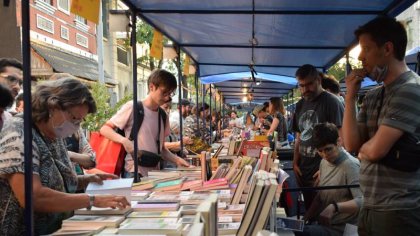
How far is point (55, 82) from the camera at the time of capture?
8.11ft

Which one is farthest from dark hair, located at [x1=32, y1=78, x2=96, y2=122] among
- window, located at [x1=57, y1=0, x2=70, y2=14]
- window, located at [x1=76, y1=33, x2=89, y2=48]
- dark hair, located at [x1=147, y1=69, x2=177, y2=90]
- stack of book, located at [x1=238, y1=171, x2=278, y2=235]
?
window, located at [x1=76, y1=33, x2=89, y2=48]

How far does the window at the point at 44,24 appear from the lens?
1714 cm

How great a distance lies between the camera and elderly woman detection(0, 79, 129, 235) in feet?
7.05

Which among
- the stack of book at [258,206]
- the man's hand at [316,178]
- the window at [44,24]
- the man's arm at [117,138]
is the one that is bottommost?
the man's hand at [316,178]

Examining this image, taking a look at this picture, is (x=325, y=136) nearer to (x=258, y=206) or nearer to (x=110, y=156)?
(x=110, y=156)

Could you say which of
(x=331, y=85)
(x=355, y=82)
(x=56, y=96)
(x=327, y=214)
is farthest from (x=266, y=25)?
(x=56, y=96)

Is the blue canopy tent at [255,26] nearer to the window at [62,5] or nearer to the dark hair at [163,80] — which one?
the dark hair at [163,80]

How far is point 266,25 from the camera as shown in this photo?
16.4ft

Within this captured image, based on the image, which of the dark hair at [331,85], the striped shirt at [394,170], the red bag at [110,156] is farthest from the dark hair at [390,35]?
the dark hair at [331,85]

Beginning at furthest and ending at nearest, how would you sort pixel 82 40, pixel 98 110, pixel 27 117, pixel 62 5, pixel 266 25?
pixel 82 40, pixel 62 5, pixel 98 110, pixel 266 25, pixel 27 117

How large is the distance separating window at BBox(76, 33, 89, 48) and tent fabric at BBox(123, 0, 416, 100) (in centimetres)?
1516

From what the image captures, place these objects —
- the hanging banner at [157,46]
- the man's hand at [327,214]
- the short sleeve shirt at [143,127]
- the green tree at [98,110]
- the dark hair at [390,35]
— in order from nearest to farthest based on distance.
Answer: the dark hair at [390,35], the man's hand at [327,214], the short sleeve shirt at [143,127], the hanging banner at [157,46], the green tree at [98,110]

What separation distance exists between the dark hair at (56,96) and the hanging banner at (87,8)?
368 millimetres

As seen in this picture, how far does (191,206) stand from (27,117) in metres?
1.01
